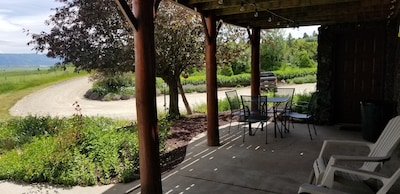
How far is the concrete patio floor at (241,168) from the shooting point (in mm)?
3238

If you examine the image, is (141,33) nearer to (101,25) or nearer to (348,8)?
(348,8)

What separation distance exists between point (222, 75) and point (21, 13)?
12.7m

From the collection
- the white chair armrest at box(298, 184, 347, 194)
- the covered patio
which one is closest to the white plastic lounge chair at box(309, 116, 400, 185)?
the white chair armrest at box(298, 184, 347, 194)

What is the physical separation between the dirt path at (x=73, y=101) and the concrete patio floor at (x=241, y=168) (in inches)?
209

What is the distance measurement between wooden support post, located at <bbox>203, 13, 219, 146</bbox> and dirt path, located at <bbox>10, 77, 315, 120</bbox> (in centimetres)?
501

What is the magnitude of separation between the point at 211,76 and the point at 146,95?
230 cm

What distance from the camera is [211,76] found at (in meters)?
4.98

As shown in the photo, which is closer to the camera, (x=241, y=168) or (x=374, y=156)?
(x=374, y=156)

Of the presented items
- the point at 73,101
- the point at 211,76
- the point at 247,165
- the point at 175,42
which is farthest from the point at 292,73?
the point at 247,165

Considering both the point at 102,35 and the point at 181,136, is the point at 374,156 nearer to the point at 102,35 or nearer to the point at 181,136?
the point at 181,136

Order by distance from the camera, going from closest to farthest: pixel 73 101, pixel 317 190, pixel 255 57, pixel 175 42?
1. pixel 317 190
2. pixel 175 42
3. pixel 255 57
4. pixel 73 101

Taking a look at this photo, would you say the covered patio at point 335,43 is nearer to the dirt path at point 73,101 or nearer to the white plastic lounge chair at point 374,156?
the white plastic lounge chair at point 374,156

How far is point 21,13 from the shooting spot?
40.3 feet

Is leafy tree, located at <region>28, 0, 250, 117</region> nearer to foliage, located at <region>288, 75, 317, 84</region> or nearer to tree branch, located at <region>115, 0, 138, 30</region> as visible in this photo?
tree branch, located at <region>115, 0, 138, 30</region>
